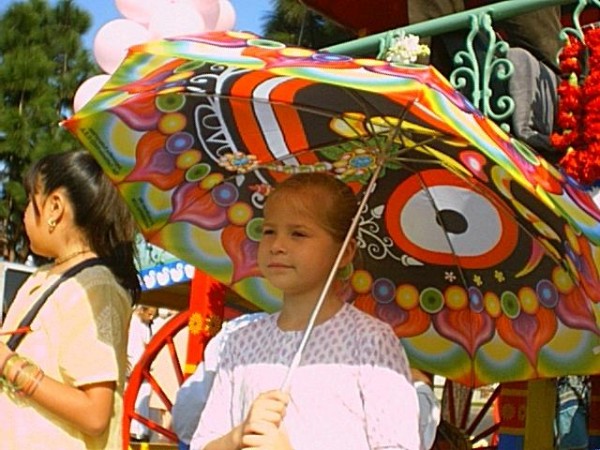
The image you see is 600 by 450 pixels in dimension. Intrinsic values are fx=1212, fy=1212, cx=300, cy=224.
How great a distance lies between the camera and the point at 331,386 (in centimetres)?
279

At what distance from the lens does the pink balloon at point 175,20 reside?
6.95 metres

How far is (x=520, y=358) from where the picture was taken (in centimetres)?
355

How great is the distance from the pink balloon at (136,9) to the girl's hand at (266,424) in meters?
5.28

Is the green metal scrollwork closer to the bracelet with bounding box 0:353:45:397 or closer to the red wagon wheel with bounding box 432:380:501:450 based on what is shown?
the red wagon wheel with bounding box 432:380:501:450

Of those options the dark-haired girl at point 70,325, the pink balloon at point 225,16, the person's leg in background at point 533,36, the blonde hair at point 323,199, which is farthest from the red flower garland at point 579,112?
the pink balloon at point 225,16

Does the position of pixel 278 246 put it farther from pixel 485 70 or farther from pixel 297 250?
pixel 485 70

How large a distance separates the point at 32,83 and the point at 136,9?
1560cm

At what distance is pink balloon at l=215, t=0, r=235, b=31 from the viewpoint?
7702 mm

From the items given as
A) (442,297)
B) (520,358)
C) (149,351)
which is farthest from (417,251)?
(149,351)

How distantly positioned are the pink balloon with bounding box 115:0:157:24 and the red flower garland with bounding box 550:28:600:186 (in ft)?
12.0

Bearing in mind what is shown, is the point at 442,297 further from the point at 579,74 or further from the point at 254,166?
the point at 579,74

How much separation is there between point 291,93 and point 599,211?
0.79 metres

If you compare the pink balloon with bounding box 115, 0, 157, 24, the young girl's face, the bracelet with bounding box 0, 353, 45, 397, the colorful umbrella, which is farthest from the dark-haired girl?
the pink balloon with bounding box 115, 0, 157, 24

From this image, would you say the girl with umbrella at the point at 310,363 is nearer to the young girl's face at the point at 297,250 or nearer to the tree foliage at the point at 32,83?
the young girl's face at the point at 297,250
